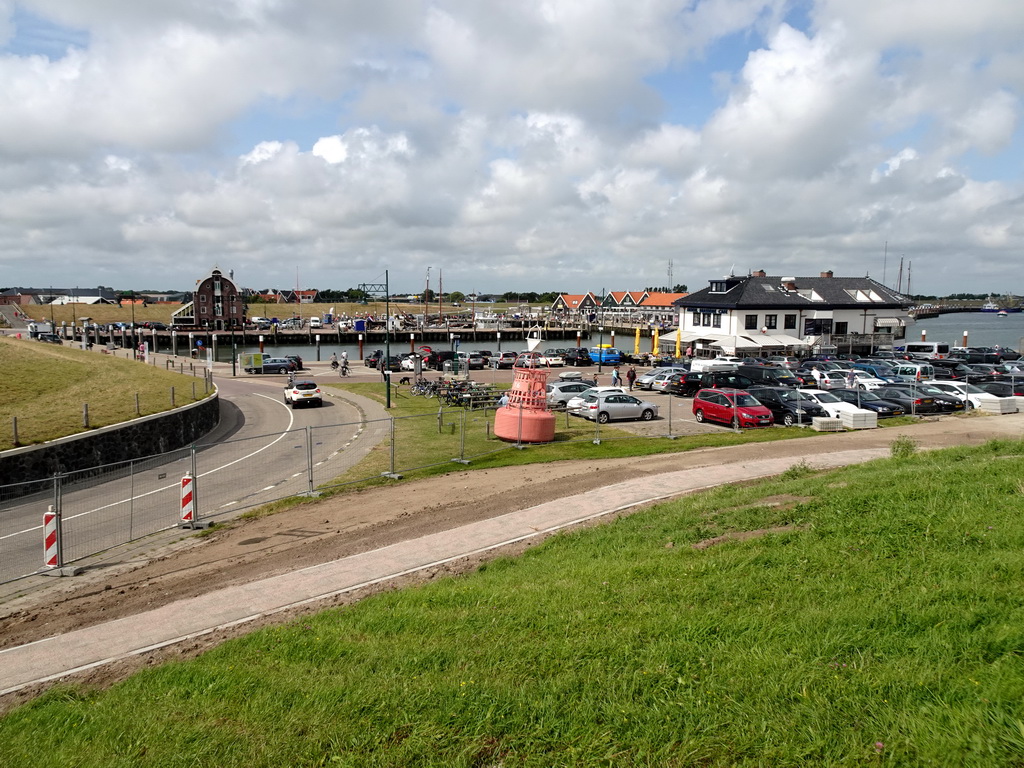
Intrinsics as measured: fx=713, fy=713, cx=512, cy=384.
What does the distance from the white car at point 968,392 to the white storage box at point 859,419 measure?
7556 mm

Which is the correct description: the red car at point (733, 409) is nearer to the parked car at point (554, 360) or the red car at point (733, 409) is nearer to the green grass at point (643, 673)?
the green grass at point (643, 673)

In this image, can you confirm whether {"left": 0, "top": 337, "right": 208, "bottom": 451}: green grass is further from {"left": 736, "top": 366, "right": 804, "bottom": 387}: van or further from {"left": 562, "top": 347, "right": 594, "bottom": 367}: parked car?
{"left": 562, "top": 347, "right": 594, "bottom": 367}: parked car

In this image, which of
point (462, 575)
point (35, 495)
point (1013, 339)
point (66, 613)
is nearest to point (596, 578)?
point (462, 575)

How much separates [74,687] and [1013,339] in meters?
151

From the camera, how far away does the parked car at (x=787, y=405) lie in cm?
2988

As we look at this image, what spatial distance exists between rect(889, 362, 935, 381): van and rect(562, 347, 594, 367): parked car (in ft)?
84.5

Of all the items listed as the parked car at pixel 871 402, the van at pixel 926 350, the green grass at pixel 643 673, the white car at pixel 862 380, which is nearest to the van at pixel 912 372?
the white car at pixel 862 380

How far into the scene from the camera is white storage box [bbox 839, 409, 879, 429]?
28.2 meters

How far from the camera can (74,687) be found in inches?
306

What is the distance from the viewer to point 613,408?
31.0m

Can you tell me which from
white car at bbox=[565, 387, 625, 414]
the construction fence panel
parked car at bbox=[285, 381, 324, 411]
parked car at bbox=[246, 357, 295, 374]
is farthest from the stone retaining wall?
parked car at bbox=[246, 357, 295, 374]

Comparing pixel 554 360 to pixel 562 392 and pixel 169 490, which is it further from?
pixel 169 490

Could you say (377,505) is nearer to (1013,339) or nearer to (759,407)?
(759,407)

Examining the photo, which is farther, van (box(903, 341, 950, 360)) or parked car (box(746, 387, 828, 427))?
van (box(903, 341, 950, 360))
